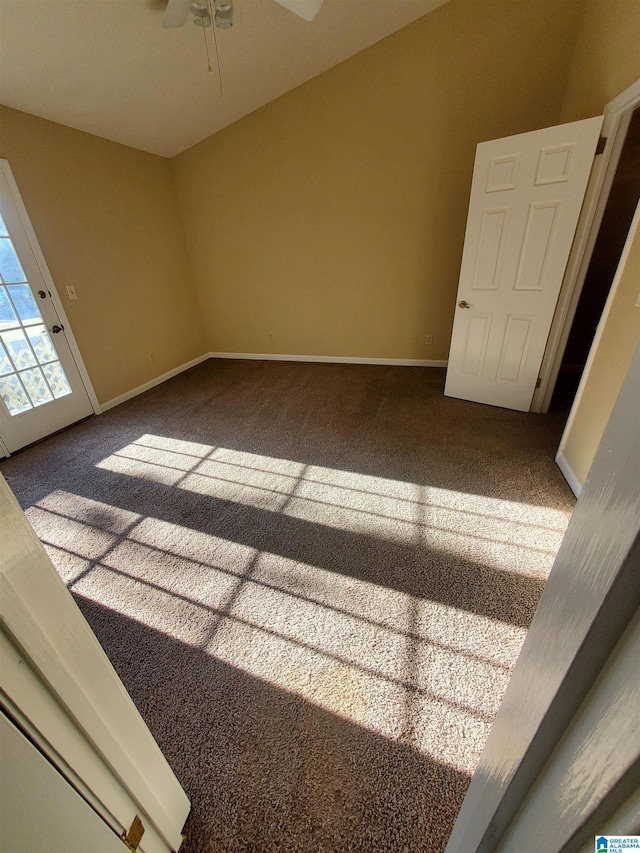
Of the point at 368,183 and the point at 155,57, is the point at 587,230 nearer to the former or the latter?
the point at 368,183

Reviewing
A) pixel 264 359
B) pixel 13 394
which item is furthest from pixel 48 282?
pixel 264 359

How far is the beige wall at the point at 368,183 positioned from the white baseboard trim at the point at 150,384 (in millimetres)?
487

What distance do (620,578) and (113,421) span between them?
3700 millimetres

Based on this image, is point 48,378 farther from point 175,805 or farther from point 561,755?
point 561,755

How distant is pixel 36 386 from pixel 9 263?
0.95 metres

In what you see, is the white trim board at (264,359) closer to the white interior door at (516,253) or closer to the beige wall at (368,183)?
the beige wall at (368,183)

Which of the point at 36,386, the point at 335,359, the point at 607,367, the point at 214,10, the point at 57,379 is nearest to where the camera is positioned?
the point at 607,367

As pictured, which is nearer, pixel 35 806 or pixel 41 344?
pixel 35 806

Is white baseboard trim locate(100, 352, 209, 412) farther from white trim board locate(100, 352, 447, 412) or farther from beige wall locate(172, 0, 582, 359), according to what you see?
beige wall locate(172, 0, 582, 359)

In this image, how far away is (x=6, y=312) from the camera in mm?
2598

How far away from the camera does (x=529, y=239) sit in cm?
243

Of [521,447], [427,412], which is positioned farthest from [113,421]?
[521,447]

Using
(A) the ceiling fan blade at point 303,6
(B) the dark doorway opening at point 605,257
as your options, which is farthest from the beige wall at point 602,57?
(A) the ceiling fan blade at point 303,6

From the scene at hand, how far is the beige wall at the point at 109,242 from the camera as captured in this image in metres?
2.73
